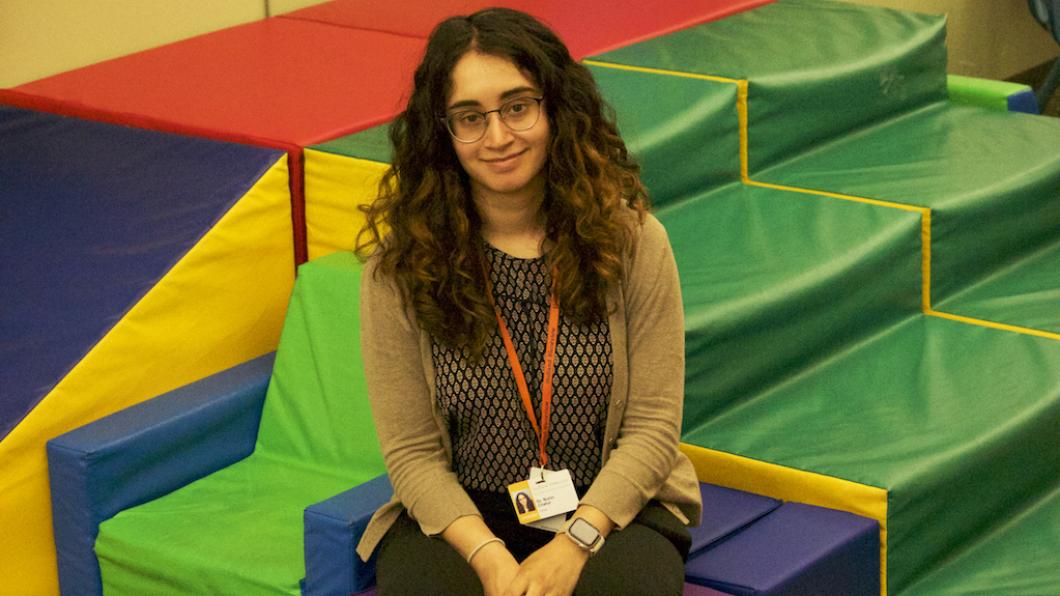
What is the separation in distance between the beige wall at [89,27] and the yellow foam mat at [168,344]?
0.88 metres

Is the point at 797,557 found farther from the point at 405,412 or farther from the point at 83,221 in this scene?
the point at 83,221

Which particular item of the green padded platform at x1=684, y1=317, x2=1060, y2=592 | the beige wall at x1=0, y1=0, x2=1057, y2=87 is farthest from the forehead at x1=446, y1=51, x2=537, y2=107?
the beige wall at x1=0, y1=0, x2=1057, y2=87

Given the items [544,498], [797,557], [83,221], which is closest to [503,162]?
[544,498]

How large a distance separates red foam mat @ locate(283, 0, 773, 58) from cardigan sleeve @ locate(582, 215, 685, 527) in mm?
1878

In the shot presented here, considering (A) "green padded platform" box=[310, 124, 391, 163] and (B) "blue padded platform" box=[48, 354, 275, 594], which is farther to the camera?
(A) "green padded platform" box=[310, 124, 391, 163]

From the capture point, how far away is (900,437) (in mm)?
2855

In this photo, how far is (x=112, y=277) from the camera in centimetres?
305

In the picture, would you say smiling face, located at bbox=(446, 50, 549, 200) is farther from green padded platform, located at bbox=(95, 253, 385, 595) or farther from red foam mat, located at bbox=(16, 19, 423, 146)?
red foam mat, located at bbox=(16, 19, 423, 146)

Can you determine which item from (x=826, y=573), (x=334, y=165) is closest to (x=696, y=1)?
(x=334, y=165)

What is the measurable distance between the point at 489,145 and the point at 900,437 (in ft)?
3.49

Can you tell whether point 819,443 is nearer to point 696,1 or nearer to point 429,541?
point 429,541

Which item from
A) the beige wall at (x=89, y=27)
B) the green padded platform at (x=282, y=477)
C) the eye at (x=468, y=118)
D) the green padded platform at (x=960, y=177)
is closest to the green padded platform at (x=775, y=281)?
the green padded platform at (x=960, y=177)

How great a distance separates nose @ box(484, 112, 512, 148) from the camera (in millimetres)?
2201

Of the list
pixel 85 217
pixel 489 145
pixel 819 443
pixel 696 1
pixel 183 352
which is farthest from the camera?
pixel 696 1
